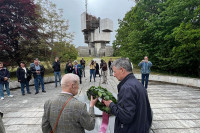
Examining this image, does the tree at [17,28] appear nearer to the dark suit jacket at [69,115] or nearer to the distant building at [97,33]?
the dark suit jacket at [69,115]

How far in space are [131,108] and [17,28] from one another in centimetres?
1232

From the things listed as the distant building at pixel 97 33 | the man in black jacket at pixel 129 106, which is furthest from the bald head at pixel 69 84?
the distant building at pixel 97 33

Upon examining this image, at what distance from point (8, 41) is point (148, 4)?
13.9 metres

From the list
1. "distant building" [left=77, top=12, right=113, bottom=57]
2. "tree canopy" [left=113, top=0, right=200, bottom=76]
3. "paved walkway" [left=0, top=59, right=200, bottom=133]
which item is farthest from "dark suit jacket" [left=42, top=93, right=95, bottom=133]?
"distant building" [left=77, top=12, right=113, bottom=57]

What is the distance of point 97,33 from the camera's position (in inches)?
1719

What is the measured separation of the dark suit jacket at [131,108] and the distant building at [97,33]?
40438 mm

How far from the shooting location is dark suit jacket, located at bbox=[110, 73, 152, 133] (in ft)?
4.48

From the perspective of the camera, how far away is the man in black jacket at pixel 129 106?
1.37 meters

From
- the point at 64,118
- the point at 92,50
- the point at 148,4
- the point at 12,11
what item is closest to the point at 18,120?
the point at 64,118

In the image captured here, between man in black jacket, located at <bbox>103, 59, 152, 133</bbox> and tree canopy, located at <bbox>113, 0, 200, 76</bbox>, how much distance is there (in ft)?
26.6

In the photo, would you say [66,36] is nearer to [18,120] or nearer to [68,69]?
[68,69]

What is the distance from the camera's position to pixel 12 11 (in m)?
10.5

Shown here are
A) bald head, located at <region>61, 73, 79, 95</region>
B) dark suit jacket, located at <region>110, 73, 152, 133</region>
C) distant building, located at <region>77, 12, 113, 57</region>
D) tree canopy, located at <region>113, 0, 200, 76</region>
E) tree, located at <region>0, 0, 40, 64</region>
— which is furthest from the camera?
distant building, located at <region>77, 12, 113, 57</region>

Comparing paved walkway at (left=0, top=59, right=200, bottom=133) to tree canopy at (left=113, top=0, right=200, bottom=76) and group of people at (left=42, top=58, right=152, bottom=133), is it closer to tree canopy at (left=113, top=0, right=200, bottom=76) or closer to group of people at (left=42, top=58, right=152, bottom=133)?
group of people at (left=42, top=58, right=152, bottom=133)
